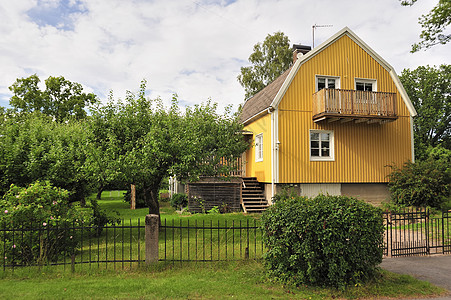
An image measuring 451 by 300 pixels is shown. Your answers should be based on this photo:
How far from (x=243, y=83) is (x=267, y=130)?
19.1 m

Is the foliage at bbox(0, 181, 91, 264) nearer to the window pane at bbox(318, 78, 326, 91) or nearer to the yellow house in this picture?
the yellow house

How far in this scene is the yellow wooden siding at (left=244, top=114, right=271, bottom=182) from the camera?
16.9 m

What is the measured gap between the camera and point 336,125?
672 inches

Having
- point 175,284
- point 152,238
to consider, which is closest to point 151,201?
point 152,238

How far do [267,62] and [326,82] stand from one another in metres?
18.3

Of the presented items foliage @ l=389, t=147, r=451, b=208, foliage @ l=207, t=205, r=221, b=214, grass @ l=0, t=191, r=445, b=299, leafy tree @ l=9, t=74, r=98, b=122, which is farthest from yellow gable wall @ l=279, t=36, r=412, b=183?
leafy tree @ l=9, t=74, r=98, b=122

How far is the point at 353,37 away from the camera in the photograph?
1758 cm

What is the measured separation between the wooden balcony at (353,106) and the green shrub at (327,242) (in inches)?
401

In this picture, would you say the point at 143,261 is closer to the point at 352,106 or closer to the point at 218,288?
the point at 218,288

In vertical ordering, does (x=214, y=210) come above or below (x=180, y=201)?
below

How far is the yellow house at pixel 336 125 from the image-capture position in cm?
1622

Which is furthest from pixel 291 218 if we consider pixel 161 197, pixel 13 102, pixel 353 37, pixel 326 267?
pixel 13 102

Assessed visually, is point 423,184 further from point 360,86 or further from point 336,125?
point 360,86

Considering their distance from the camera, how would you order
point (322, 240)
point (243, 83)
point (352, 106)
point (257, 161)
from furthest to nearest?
point (243, 83)
point (257, 161)
point (352, 106)
point (322, 240)
